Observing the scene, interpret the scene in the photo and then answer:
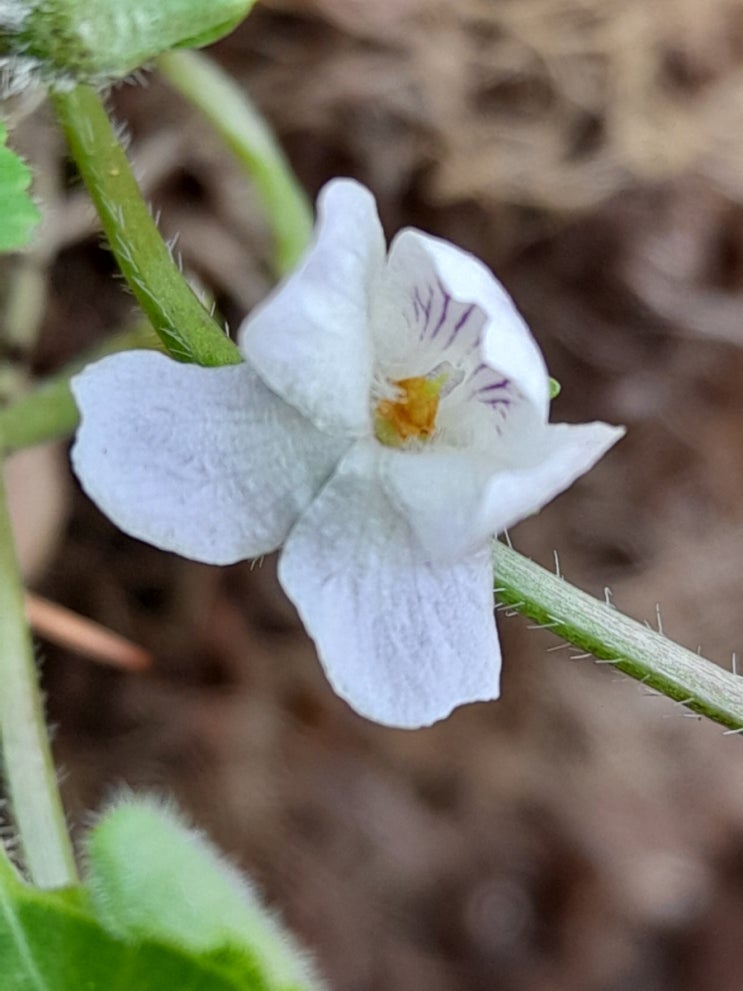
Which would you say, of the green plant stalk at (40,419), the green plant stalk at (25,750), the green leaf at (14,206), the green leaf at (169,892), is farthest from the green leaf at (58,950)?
the green plant stalk at (40,419)

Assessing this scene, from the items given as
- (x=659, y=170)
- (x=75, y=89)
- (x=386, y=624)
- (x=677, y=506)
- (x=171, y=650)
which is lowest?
(x=677, y=506)

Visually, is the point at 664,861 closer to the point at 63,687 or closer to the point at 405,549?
the point at 63,687

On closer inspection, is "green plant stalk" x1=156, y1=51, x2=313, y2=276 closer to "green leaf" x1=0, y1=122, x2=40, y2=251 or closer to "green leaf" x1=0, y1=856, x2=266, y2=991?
"green leaf" x1=0, y1=122, x2=40, y2=251

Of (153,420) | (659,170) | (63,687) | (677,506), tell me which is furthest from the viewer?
(677,506)

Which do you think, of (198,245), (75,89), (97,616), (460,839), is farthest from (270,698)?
(75,89)

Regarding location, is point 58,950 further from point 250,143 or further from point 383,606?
point 250,143

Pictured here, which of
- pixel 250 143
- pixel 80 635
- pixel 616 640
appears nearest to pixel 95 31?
pixel 616 640

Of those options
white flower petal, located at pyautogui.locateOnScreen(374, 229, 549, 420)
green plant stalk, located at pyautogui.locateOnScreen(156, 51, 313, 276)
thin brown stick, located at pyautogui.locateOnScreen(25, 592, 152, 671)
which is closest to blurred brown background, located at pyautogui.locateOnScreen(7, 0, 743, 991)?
thin brown stick, located at pyautogui.locateOnScreen(25, 592, 152, 671)
